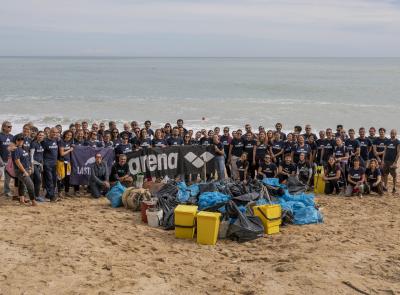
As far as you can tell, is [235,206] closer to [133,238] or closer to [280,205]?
[280,205]

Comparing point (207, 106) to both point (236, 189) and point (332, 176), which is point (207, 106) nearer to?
point (332, 176)

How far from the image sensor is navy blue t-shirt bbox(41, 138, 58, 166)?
996cm

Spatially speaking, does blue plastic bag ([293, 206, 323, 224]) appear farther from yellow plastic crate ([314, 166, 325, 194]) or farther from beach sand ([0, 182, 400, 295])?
yellow plastic crate ([314, 166, 325, 194])

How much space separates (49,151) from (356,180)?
23.8ft

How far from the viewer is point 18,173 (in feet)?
30.8

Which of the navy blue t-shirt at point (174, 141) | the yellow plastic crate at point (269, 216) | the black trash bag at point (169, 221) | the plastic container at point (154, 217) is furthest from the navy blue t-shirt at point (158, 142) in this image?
the yellow plastic crate at point (269, 216)

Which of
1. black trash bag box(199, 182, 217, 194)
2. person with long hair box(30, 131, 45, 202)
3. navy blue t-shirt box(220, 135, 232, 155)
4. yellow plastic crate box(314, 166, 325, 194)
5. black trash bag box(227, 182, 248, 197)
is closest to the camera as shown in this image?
black trash bag box(227, 182, 248, 197)

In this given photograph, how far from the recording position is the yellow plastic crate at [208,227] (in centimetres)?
Result: 781

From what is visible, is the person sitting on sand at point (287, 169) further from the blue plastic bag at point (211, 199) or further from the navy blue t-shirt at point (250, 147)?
the blue plastic bag at point (211, 199)

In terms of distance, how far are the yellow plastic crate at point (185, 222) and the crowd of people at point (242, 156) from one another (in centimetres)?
325

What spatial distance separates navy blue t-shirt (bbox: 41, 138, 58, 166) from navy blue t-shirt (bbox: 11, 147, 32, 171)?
1.33 feet

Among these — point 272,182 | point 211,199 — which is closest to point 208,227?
point 211,199

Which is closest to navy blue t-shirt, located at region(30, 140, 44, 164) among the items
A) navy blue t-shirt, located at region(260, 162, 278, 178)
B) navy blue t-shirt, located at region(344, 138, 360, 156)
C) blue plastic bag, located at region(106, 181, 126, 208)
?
blue plastic bag, located at region(106, 181, 126, 208)

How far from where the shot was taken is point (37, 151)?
9.86 m
